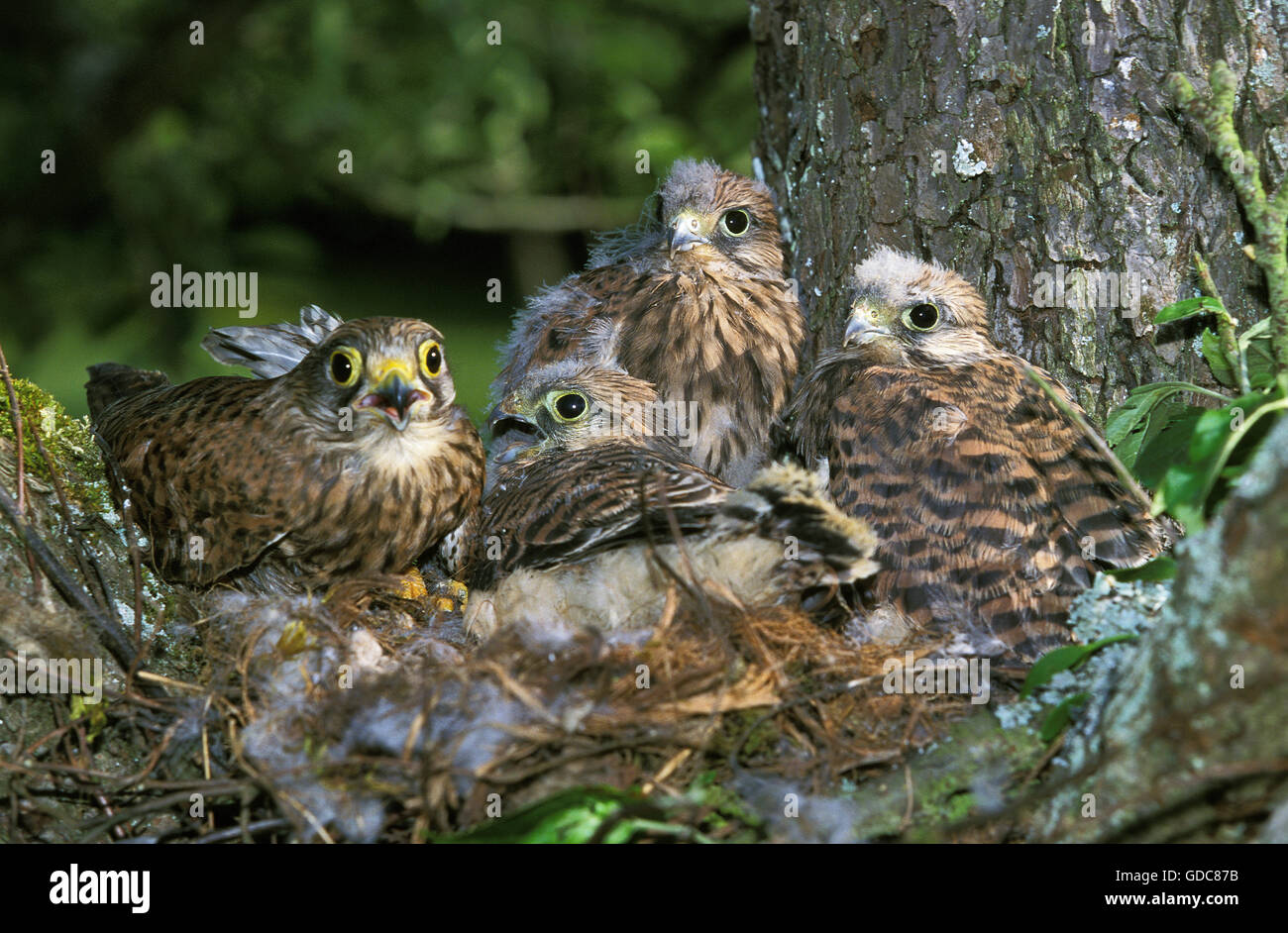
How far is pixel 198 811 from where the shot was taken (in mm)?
2359

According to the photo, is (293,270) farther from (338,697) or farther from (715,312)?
(338,697)

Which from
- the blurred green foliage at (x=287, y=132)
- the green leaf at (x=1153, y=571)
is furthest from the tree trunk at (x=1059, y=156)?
the blurred green foliage at (x=287, y=132)

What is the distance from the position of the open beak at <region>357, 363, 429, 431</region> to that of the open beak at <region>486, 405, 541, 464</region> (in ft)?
2.14

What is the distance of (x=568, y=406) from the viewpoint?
3.46 meters

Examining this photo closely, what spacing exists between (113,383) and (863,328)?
2491mm

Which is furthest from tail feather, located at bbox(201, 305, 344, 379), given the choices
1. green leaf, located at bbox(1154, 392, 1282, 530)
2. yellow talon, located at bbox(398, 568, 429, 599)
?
green leaf, located at bbox(1154, 392, 1282, 530)

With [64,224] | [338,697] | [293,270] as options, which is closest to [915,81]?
[338,697]

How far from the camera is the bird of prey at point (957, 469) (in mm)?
2828

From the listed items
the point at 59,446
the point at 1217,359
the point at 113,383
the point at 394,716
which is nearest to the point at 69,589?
the point at 59,446

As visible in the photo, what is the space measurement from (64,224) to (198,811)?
458cm

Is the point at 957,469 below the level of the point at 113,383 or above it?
below

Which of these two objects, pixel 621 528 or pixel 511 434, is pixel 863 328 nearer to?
pixel 621 528

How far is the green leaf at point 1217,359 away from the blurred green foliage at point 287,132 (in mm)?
2616

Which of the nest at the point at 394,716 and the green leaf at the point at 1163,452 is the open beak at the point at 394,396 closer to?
the nest at the point at 394,716
